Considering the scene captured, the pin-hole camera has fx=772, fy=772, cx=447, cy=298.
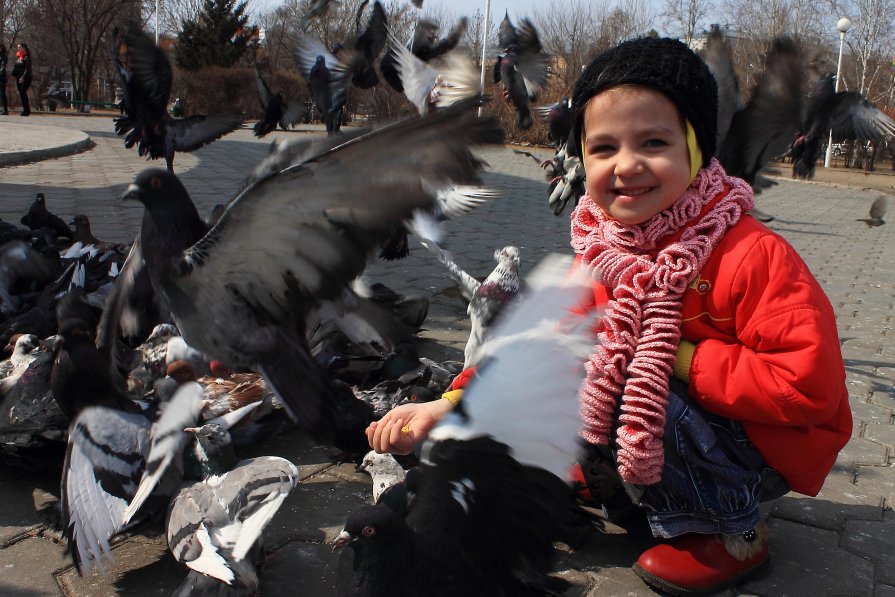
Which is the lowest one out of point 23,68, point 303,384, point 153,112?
point 303,384

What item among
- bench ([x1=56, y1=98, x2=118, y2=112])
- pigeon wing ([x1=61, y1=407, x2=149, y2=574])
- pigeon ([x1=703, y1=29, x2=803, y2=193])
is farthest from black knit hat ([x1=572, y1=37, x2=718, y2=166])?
bench ([x1=56, y1=98, x2=118, y2=112])

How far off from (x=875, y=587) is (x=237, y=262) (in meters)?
1.92

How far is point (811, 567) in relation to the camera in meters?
2.21

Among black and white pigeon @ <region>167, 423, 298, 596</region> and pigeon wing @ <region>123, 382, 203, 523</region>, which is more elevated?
pigeon wing @ <region>123, 382, 203, 523</region>

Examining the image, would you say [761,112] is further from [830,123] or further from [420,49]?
[420,49]

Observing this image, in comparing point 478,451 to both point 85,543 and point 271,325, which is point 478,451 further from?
point 85,543

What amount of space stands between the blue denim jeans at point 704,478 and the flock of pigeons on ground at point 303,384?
26cm

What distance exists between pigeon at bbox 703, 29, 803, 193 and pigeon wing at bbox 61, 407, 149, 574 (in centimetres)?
324

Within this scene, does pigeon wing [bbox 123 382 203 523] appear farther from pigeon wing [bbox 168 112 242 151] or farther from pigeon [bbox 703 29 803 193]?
pigeon wing [bbox 168 112 242 151]

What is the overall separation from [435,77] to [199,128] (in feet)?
9.91

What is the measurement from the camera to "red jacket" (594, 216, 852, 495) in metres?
1.75

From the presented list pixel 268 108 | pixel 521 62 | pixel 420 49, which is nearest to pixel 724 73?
pixel 420 49

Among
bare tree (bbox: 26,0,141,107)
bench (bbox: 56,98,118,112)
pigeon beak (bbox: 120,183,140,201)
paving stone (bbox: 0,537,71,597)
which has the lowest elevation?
bench (bbox: 56,98,118,112)

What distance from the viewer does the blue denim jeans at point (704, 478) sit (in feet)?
6.43
